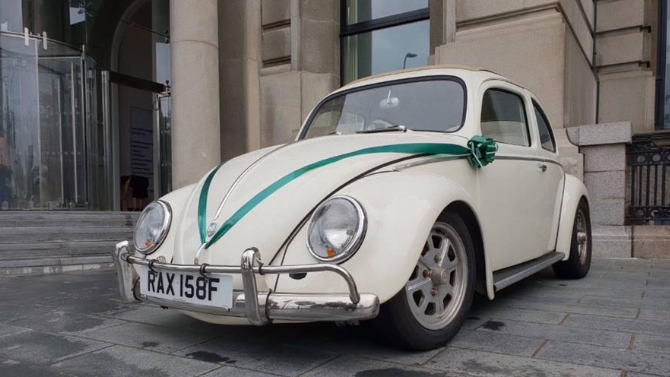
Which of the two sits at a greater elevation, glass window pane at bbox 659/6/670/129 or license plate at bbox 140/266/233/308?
glass window pane at bbox 659/6/670/129

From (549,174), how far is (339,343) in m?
2.40

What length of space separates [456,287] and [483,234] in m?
0.36

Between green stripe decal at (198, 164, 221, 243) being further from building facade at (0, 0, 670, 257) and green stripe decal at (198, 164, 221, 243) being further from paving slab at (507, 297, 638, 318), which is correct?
building facade at (0, 0, 670, 257)

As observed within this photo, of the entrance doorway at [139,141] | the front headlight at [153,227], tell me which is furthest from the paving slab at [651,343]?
the entrance doorway at [139,141]

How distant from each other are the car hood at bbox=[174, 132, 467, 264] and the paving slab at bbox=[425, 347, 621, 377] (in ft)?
2.84

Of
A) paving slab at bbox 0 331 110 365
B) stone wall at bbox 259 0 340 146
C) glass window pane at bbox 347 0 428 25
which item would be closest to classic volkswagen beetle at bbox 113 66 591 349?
paving slab at bbox 0 331 110 365

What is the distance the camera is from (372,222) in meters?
2.19

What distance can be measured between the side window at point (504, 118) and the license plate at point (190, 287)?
199cm

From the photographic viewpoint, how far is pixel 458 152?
295 cm

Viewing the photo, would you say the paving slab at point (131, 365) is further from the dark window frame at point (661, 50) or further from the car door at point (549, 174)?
the dark window frame at point (661, 50)

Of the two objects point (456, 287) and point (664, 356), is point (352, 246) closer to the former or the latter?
point (456, 287)

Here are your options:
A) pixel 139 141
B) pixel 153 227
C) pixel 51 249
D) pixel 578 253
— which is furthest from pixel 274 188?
pixel 139 141

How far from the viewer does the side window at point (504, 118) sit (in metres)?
3.43

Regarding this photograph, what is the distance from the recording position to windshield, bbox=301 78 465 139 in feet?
10.9
